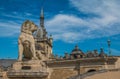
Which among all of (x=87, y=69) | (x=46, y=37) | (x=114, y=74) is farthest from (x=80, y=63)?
(x=46, y=37)

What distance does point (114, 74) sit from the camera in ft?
99.5

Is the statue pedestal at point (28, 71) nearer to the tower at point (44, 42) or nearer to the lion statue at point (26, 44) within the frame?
the lion statue at point (26, 44)

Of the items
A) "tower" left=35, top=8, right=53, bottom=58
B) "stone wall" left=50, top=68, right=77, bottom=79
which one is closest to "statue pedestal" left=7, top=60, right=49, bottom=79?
"stone wall" left=50, top=68, right=77, bottom=79

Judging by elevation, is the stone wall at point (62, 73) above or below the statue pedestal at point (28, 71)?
below

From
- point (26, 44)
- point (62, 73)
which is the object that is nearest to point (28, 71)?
point (26, 44)

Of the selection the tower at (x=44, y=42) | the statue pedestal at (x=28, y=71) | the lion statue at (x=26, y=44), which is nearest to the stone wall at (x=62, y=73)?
the tower at (x=44, y=42)

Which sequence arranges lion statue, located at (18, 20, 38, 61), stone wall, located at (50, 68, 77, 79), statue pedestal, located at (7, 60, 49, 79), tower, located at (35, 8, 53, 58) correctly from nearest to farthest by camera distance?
statue pedestal, located at (7, 60, 49, 79), lion statue, located at (18, 20, 38, 61), stone wall, located at (50, 68, 77, 79), tower, located at (35, 8, 53, 58)

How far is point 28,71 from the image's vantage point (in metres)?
13.3

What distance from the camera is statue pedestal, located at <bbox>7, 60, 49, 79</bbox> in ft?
43.6

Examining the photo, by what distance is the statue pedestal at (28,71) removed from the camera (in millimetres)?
13289

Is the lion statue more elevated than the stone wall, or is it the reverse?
the lion statue

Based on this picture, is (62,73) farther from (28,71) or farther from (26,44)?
(28,71)

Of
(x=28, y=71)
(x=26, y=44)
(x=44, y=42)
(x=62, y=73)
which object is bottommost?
(x=62, y=73)

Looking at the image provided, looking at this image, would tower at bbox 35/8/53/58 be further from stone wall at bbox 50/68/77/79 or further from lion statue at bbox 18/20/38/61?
lion statue at bbox 18/20/38/61
